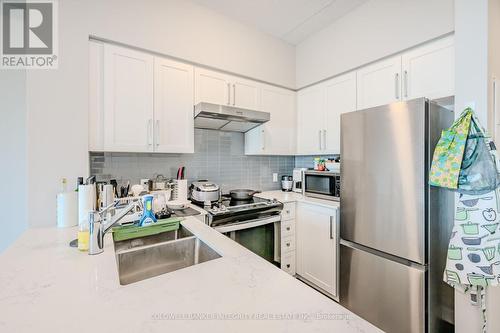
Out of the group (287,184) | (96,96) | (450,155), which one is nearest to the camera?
(450,155)

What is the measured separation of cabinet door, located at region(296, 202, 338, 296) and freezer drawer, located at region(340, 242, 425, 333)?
0.12 metres

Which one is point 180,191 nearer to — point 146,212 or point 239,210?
point 239,210

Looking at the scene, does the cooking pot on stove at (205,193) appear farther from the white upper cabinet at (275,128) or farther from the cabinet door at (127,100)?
the white upper cabinet at (275,128)

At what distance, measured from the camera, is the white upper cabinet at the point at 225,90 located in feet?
6.89

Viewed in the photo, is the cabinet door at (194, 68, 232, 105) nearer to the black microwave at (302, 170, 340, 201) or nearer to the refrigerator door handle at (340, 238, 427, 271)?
the black microwave at (302, 170, 340, 201)

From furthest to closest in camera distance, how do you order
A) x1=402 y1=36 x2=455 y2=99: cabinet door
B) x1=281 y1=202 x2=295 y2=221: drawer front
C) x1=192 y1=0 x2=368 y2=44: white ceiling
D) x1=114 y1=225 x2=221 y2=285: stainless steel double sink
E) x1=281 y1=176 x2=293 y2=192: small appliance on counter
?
x1=281 y1=176 x2=293 y2=192: small appliance on counter, x1=281 y1=202 x2=295 y2=221: drawer front, x1=192 y1=0 x2=368 y2=44: white ceiling, x1=402 y1=36 x2=455 y2=99: cabinet door, x1=114 y1=225 x2=221 y2=285: stainless steel double sink

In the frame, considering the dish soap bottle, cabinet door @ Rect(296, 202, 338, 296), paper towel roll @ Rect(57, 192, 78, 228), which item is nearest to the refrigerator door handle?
cabinet door @ Rect(296, 202, 338, 296)

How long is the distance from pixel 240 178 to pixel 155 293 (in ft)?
6.67

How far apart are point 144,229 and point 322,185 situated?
1660 millimetres

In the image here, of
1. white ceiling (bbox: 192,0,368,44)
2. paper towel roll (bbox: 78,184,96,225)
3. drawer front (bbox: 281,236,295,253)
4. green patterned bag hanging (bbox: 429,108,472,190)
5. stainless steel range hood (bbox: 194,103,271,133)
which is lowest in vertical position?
drawer front (bbox: 281,236,295,253)

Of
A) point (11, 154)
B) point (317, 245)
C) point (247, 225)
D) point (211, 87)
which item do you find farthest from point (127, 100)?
point (317, 245)

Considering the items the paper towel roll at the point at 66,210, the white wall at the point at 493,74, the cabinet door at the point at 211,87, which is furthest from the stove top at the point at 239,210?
the white wall at the point at 493,74

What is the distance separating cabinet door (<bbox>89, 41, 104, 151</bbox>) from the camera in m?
1.60

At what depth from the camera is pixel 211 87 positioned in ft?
7.07
